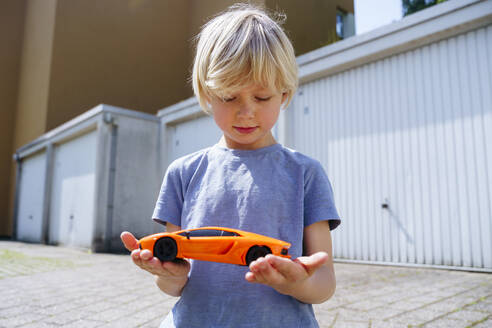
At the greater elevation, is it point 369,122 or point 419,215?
point 369,122

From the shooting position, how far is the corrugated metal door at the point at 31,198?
12617 millimetres

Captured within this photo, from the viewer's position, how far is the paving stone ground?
2.99 metres

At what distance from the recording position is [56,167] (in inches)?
484

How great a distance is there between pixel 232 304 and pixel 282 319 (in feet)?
0.54

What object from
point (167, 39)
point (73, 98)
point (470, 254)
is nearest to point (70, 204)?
point (73, 98)

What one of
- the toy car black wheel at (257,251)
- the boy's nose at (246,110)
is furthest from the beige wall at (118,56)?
the toy car black wheel at (257,251)

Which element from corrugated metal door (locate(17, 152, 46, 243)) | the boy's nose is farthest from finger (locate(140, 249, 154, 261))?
corrugated metal door (locate(17, 152, 46, 243))

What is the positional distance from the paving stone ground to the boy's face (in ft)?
6.72

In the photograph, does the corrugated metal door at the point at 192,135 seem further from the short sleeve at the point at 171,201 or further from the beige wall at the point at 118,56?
the short sleeve at the point at 171,201

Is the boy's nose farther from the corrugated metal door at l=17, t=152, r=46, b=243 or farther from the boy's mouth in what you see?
the corrugated metal door at l=17, t=152, r=46, b=243

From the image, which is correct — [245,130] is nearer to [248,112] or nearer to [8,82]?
[248,112]

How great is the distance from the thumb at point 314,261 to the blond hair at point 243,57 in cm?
59

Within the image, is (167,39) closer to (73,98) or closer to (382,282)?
(73,98)

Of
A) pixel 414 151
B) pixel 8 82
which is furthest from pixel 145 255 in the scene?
pixel 8 82
